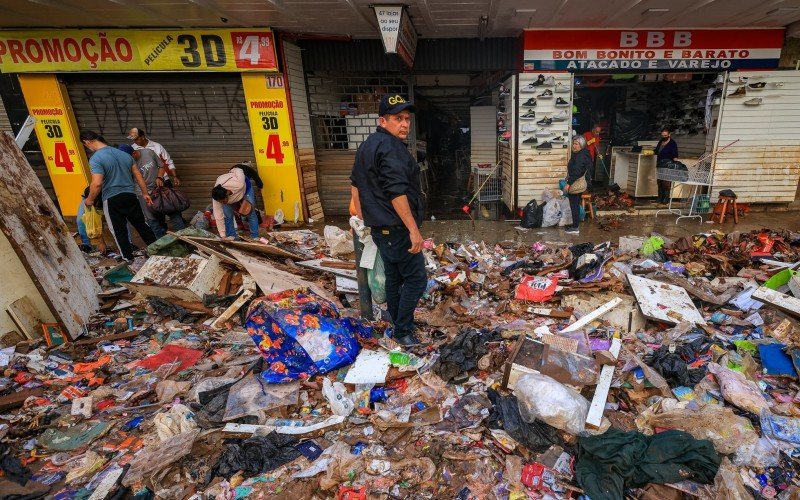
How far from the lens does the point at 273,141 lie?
8.02m

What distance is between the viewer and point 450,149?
17.1 meters

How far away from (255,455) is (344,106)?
7.83 meters

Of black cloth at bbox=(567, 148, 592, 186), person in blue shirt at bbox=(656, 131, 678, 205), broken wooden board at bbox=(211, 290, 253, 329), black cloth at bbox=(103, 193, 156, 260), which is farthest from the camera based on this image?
person in blue shirt at bbox=(656, 131, 678, 205)

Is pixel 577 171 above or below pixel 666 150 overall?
below

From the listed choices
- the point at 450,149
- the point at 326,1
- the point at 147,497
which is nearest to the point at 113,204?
the point at 326,1

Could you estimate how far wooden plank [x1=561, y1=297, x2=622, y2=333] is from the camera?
3752mm

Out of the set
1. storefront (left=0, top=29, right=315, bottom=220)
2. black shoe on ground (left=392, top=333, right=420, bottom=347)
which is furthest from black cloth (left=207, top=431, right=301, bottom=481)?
storefront (left=0, top=29, right=315, bottom=220)

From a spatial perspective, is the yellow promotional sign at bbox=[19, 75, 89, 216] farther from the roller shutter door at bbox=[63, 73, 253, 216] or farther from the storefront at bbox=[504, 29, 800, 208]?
the storefront at bbox=[504, 29, 800, 208]

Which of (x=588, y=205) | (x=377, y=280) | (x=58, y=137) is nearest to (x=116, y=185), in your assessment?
(x=58, y=137)

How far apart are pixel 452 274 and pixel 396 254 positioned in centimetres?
212

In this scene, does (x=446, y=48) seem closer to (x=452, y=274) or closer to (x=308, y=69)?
(x=308, y=69)

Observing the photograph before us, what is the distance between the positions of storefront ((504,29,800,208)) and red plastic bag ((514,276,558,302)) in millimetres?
4277

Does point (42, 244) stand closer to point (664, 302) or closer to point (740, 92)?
point (664, 302)

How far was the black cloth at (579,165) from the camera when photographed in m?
7.16
